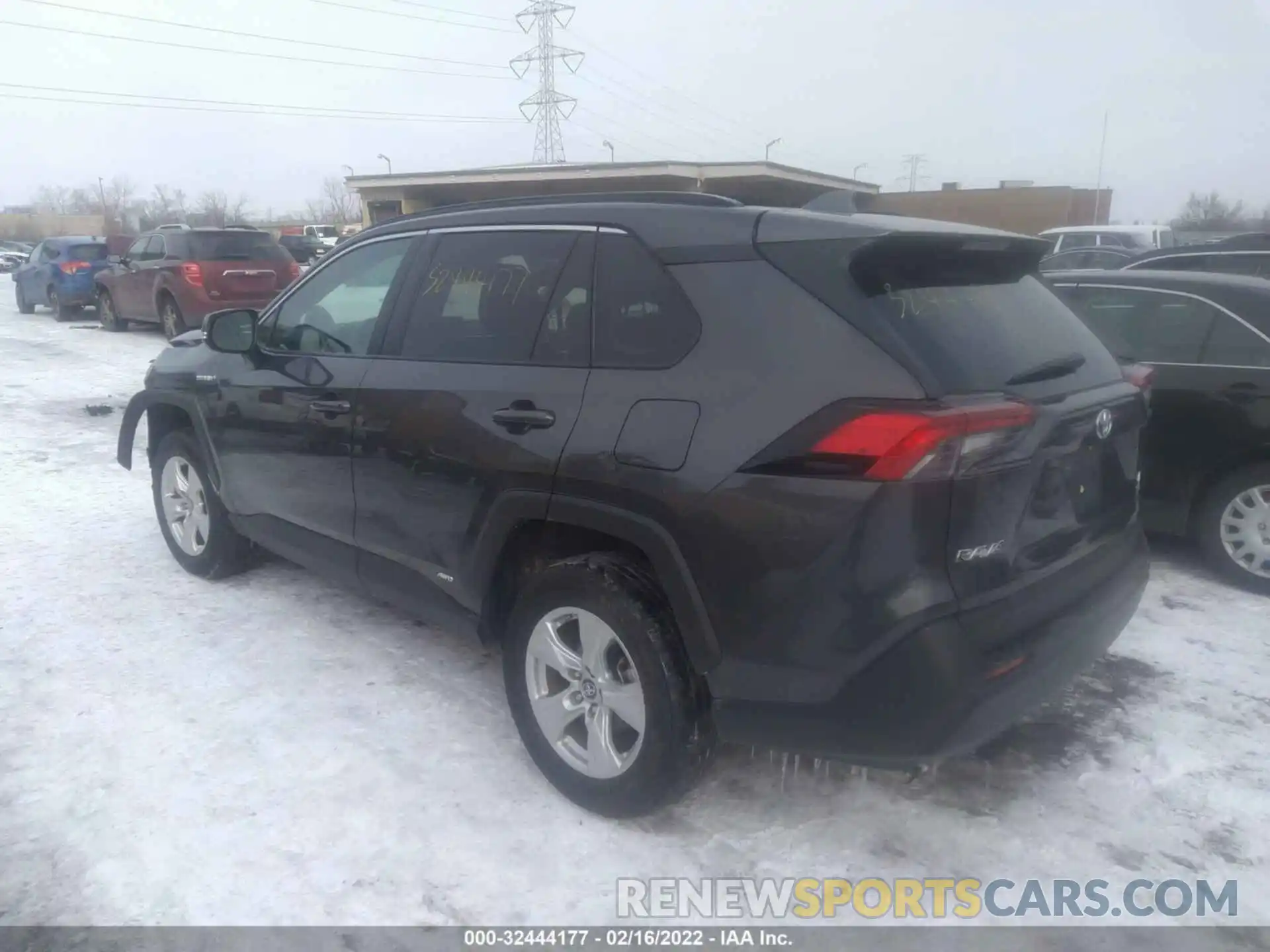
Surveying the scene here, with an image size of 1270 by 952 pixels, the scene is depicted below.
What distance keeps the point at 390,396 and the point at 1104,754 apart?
2897 millimetres

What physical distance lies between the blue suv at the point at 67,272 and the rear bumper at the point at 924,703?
60.6 feet

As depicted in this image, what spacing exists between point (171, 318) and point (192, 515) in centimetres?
1034

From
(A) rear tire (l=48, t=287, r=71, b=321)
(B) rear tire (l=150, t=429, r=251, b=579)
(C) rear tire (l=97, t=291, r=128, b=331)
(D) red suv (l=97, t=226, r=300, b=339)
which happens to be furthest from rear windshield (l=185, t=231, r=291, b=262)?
(B) rear tire (l=150, t=429, r=251, b=579)

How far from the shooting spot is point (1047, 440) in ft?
8.45

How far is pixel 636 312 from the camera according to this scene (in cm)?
288

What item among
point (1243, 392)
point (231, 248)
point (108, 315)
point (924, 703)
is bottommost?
point (924, 703)

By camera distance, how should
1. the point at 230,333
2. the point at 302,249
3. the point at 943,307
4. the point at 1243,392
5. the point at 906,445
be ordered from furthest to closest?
1. the point at 302,249
2. the point at 1243,392
3. the point at 230,333
4. the point at 943,307
5. the point at 906,445

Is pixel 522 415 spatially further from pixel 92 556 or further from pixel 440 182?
pixel 440 182

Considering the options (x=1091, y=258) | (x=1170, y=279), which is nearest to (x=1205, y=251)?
(x=1170, y=279)

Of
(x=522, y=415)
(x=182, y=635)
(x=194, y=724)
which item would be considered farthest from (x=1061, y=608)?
(x=182, y=635)

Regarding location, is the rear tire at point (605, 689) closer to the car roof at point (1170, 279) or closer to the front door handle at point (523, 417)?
the front door handle at point (523, 417)

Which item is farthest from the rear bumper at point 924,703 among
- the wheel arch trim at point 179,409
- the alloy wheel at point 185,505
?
the alloy wheel at point 185,505

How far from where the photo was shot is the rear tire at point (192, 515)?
15.7 feet

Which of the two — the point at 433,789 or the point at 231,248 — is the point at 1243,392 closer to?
A: the point at 433,789
